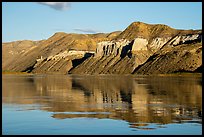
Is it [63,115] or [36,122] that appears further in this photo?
[63,115]

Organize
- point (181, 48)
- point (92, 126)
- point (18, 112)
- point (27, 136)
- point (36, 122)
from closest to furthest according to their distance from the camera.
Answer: point (27, 136)
point (92, 126)
point (36, 122)
point (18, 112)
point (181, 48)

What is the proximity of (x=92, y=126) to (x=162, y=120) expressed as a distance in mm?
4792

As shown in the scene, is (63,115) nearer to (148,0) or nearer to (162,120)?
(162,120)

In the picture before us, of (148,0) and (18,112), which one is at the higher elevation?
(148,0)

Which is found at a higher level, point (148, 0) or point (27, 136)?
point (148, 0)

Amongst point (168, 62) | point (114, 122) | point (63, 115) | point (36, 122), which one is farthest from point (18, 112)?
point (168, 62)

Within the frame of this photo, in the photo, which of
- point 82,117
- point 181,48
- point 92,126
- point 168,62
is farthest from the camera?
point 181,48

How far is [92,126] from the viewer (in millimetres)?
22125

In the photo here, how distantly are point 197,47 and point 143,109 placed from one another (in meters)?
167

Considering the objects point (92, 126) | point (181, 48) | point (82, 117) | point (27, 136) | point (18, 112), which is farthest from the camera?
point (181, 48)

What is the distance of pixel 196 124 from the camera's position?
22453 mm

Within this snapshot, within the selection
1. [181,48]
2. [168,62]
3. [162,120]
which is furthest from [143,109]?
[181,48]

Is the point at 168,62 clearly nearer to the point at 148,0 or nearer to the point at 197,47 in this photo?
the point at 197,47

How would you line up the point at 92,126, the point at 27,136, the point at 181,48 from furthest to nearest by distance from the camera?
the point at 181,48 < the point at 92,126 < the point at 27,136
